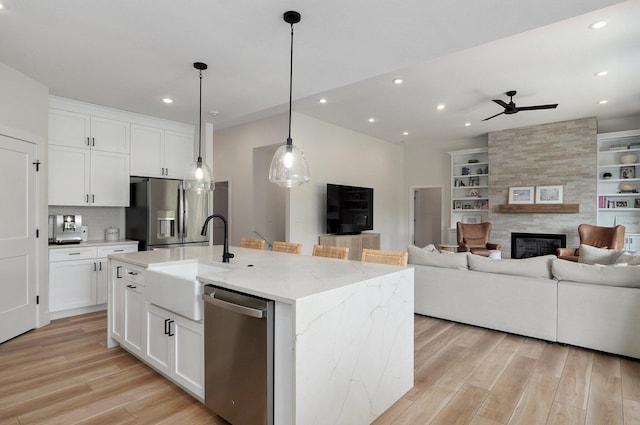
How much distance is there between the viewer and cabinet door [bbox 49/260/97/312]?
393 cm

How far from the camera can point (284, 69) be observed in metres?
3.26

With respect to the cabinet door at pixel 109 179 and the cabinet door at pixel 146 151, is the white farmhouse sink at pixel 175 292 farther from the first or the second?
the cabinet door at pixel 146 151

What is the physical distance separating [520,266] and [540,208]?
423 centimetres

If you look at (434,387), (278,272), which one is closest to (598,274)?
(434,387)

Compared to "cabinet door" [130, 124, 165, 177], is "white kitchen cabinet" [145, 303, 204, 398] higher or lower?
lower

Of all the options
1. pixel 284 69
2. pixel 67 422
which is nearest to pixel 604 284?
pixel 284 69

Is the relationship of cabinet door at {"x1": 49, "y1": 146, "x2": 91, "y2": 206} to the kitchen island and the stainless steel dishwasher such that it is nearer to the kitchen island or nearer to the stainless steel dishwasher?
the kitchen island

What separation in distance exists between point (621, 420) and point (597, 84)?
180 inches

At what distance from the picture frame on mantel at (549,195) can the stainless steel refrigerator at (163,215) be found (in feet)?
21.6

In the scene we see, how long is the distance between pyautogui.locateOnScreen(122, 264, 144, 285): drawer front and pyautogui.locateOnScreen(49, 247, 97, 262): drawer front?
170 cm

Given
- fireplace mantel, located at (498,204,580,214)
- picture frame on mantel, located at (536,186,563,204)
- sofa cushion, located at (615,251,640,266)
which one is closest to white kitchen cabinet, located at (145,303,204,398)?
sofa cushion, located at (615,251,640,266)

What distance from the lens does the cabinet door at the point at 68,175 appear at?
4055mm

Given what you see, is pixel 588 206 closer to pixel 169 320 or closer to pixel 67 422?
pixel 169 320

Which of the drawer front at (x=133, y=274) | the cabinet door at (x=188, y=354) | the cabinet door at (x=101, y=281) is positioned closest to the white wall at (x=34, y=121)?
the cabinet door at (x=101, y=281)
